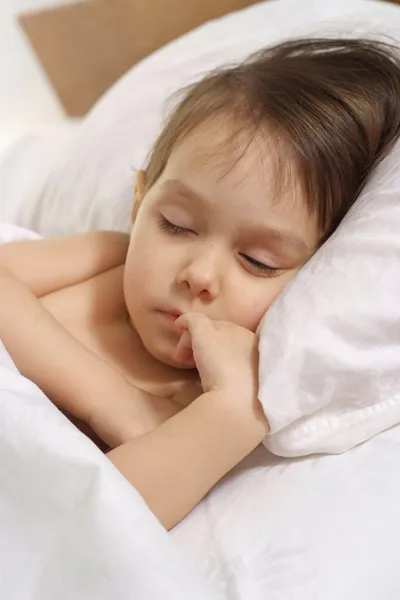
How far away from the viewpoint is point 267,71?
87cm

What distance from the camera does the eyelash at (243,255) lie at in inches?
31.2

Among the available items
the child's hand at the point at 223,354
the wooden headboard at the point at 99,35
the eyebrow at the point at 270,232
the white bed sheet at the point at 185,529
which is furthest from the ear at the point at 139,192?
the wooden headboard at the point at 99,35

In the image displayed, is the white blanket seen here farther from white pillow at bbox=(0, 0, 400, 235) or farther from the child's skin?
white pillow at bbox=(0, 0, 400, 235)

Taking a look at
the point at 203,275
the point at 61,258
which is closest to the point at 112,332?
the point at 61,258

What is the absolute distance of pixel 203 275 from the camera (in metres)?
0.75

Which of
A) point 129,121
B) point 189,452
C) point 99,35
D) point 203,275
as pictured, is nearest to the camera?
point 189,452

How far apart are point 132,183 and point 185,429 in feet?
1.99

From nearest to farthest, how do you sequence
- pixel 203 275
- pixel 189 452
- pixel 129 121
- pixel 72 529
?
pixel 72 529 < pixel 189 452 < pixel 203 275 < pixel 129 121

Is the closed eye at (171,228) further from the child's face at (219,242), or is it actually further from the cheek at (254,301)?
the cheek at (254,301)

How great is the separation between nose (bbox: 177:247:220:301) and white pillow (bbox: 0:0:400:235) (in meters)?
0.39

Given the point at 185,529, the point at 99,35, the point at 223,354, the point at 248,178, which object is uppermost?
the point at 99,35

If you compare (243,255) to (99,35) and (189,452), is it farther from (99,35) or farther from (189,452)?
(99,35)

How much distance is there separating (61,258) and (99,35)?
36.7 inches

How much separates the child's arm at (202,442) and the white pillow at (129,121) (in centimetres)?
51
